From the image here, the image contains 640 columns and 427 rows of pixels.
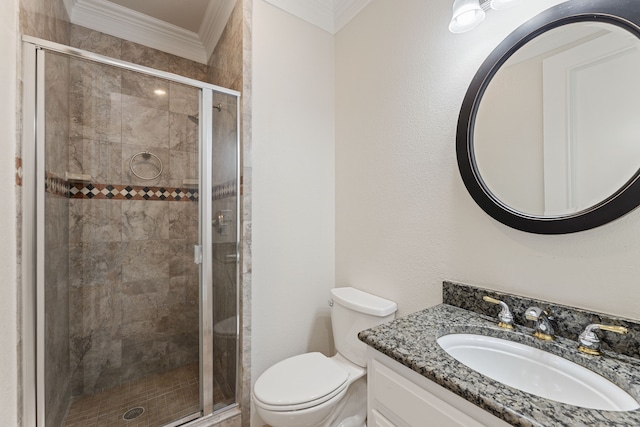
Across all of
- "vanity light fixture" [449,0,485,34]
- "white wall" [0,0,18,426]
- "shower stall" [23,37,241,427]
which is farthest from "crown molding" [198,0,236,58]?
"vanity light fixture" [449,0,485,34]

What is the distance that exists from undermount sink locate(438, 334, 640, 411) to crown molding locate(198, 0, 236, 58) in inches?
84.8

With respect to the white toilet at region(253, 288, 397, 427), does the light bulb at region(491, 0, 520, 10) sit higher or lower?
higher

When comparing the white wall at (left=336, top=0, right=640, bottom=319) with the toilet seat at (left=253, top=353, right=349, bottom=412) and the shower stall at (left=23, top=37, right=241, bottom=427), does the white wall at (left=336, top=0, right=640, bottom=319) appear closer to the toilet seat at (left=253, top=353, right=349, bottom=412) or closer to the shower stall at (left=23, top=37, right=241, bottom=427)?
the toilet seat at (left=253, top=353, right=349, bottom=412)

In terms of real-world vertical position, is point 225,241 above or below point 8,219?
below

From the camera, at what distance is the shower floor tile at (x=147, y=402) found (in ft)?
4.80

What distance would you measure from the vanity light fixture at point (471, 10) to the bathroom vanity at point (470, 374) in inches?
40.3

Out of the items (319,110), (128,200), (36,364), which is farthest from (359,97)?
(36,364)

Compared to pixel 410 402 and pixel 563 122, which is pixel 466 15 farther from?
pixel 410 402

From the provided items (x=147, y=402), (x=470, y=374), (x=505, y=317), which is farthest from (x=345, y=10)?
(x=147, y=402)

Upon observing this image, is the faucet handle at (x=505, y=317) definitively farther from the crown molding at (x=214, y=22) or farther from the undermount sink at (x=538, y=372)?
the crown molding at (x=214, y=22)

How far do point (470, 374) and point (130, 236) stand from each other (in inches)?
86.2

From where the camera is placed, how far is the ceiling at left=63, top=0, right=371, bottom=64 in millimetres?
1682

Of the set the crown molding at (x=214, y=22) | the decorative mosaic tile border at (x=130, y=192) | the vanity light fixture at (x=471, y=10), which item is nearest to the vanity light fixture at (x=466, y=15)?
the vanity light fixture at (x=471, y=10)

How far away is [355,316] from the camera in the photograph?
54.7 inches
